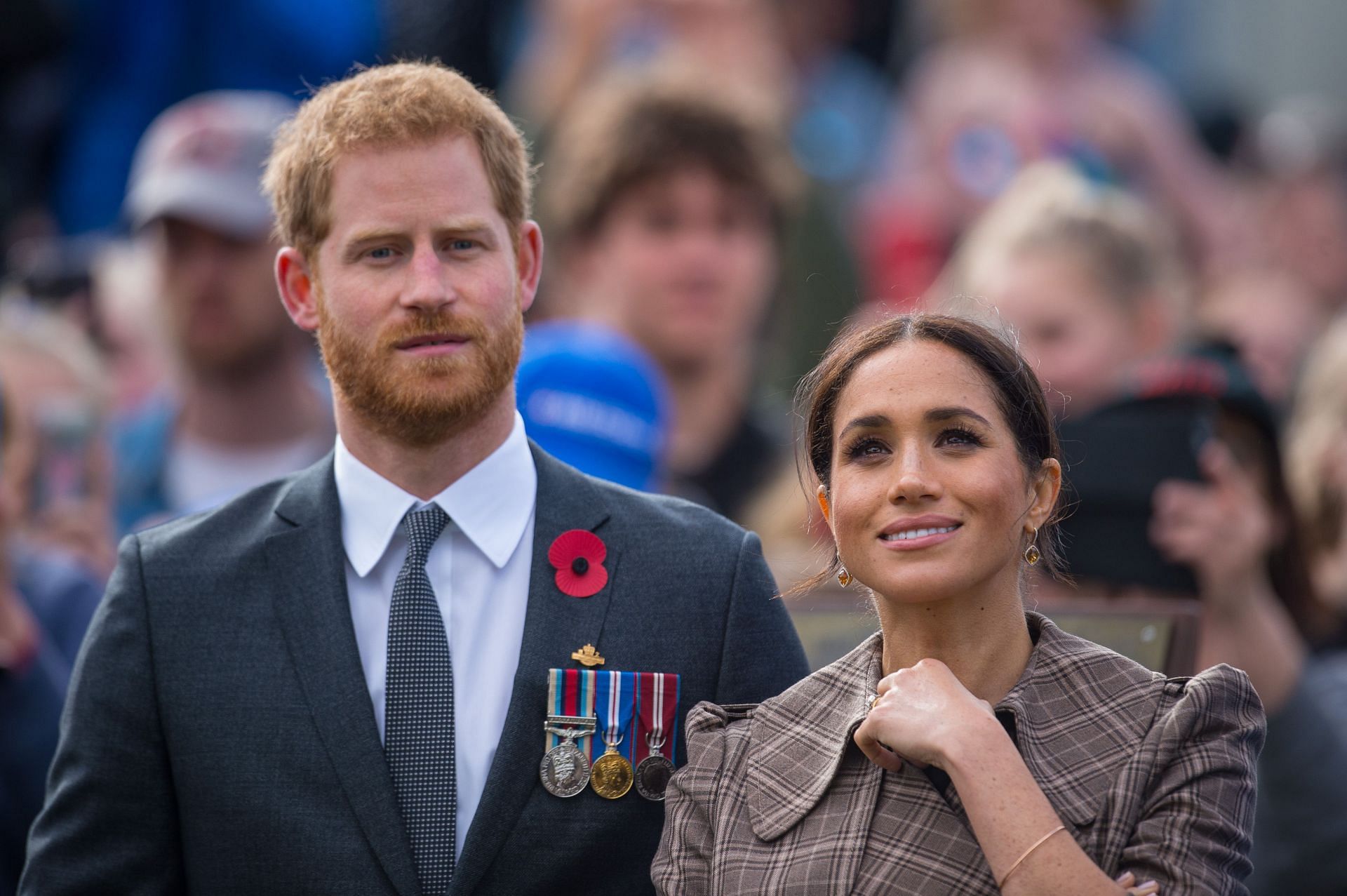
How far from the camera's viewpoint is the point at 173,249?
6273 mm

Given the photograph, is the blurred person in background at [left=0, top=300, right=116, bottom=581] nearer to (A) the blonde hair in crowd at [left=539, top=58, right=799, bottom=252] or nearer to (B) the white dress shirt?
(A) the blonde hair in crowd at [left=539, top=58, right=799, bottom=252]

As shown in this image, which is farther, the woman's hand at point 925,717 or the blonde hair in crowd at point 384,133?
the blonde hair in crowd at point 384,133

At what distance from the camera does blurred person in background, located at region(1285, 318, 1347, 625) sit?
5559 millimetres

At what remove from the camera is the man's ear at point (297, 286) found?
11.4ft

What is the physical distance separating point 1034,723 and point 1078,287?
2.74m

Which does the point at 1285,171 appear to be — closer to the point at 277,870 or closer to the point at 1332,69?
the point at 1332,69

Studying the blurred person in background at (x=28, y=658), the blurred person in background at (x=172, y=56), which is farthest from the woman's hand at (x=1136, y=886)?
the blurred person in background at (x=172, y=56)

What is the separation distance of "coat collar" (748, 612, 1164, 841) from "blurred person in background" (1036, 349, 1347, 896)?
4.97 ft

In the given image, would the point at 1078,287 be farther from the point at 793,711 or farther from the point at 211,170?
the point at 211,170

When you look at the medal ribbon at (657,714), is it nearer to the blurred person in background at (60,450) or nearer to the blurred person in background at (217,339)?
the blurred person in background at (60,450)

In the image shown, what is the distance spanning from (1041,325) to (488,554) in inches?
99.2

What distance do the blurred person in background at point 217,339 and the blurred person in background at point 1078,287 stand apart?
2.19m

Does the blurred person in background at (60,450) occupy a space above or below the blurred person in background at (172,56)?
below

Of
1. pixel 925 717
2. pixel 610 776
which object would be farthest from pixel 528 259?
pixel 925 717
